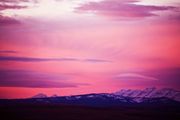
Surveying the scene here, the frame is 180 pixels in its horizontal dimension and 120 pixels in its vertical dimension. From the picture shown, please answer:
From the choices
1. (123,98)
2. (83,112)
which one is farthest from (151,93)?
(83,112)

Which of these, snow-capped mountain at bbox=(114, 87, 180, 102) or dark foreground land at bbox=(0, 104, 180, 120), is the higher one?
snow-capped mountain at bbox=(114, 87, 180, 102)

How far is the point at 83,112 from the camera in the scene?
5.41 metres

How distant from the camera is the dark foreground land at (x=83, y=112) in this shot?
5.38 metres

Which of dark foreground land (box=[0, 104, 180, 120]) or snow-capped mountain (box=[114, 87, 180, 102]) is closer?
snow-capped mountain (box=[114, 87, 180, 102])

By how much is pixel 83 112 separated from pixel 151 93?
1.25 meters

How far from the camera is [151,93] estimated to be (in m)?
5.07

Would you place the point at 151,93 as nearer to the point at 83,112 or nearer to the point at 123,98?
the point at 123,98

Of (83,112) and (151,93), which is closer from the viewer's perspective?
(151,93)

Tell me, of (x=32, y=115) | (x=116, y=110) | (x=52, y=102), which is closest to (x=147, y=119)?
(x=116, y=110)

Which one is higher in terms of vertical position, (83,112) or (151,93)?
(151,93)

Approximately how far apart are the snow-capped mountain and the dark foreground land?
294 millimetres

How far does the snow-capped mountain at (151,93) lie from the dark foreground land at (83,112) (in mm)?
294

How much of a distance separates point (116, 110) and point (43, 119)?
140cm

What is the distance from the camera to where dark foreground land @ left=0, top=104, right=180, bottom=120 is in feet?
17.6
